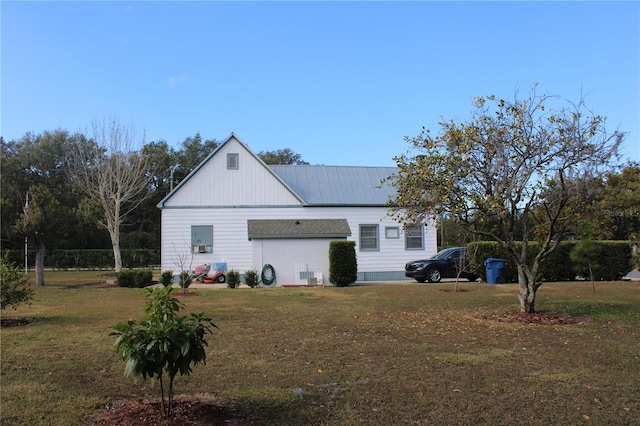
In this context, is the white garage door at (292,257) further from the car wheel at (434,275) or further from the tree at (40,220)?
the tree at (40,220)

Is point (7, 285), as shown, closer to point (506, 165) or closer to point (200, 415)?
point (200, 415)

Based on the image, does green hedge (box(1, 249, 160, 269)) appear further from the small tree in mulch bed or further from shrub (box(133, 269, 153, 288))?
the small tree in mulch bed

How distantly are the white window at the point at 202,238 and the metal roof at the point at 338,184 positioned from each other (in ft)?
14.4

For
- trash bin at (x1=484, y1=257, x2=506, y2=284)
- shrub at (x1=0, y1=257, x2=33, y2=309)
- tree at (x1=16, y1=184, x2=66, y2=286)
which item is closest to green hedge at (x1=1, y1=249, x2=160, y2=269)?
tree at (x1=16, y1=184, x2=66, y2=286)

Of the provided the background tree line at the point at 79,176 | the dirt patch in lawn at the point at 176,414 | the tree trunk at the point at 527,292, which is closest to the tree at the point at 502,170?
the tree trunk at the point at 527,292

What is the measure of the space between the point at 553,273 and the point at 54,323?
57.5 feet

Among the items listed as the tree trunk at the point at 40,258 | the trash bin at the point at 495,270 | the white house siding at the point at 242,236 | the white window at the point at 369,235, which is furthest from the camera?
the white window at the point at 369,235

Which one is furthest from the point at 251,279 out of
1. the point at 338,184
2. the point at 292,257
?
the point at 338,184

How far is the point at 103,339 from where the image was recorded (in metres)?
8.09

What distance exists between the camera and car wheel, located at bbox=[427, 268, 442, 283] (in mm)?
20688

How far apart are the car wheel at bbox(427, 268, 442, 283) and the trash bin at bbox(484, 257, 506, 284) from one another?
7.26 feet

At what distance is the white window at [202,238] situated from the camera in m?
21.7

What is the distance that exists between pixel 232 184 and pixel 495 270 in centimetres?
1161

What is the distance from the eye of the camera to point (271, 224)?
70.9ft
